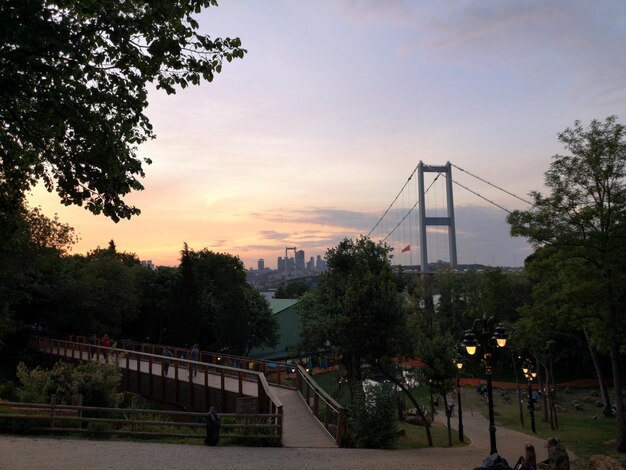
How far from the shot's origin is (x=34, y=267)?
26953 mm

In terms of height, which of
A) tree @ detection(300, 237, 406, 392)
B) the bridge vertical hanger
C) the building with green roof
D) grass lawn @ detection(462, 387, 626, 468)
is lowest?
grass lawn @ detection(462, 387, 626, 468)

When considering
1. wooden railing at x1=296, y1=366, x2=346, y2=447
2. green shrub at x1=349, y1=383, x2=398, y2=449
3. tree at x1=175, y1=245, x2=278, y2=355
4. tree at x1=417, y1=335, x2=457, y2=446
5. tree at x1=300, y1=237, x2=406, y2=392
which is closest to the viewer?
wooden railing at x1=296, y1=366, x2=346, y2=447

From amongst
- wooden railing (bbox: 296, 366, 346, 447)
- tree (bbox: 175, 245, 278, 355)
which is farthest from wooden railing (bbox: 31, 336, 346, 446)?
tree (bbox: 175, 245, 278, 355)

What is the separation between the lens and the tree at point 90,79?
8.19 meters

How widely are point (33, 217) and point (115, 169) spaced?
71.0 feet

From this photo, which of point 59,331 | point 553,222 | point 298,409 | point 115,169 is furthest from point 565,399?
point 115,169

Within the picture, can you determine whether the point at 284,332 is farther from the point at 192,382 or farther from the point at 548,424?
the point at 192,382

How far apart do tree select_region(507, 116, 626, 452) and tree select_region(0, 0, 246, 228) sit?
15.5 m

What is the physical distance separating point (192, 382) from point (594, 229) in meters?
16.0

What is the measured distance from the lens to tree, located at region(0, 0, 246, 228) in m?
8.19

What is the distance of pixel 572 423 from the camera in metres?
30.0

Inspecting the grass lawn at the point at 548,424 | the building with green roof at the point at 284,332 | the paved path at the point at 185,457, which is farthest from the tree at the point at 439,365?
the building with green roof at the point at 284,332

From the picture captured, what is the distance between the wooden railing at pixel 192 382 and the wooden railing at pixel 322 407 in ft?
4.57

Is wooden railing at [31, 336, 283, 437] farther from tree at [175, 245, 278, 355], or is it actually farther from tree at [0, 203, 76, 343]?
tree at [175, 245, 278, 355]
